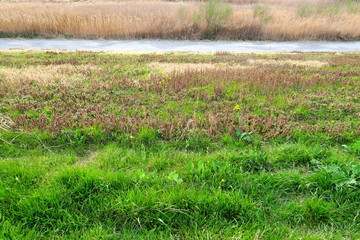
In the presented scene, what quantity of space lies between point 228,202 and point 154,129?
5.97ft

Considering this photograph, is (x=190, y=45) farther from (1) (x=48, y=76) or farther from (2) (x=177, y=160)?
(2) (x=177, y=160)

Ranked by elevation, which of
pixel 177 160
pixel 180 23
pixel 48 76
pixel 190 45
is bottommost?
pixel 190 45

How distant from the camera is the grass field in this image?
2348mm

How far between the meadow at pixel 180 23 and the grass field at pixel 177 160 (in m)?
16.9

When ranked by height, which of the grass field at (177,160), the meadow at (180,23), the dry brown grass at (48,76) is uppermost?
the meadow at (180,23)

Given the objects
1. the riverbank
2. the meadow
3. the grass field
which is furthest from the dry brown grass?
the meadow

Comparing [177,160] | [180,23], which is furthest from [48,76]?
[180,23]

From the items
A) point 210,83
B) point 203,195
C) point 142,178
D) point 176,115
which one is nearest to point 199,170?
point 203,195

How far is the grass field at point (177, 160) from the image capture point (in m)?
2.35

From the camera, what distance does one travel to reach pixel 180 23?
71.3 ft

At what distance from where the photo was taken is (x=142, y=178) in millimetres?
2771

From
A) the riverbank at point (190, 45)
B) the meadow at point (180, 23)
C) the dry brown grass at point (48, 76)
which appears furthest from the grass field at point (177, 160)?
the meadow at point (180, 23)

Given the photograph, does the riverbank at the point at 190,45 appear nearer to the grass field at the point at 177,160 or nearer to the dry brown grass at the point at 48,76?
the dry brown grass at the point at 48,76

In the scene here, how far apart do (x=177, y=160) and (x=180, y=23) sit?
67.6ft
